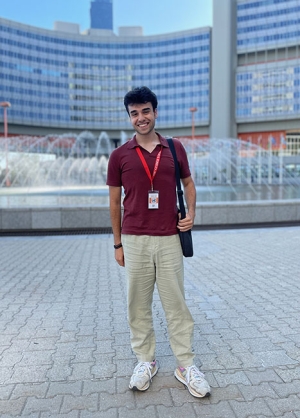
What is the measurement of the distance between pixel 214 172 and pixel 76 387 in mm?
51548

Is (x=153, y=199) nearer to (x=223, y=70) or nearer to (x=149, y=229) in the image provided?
(x=149, y=229)

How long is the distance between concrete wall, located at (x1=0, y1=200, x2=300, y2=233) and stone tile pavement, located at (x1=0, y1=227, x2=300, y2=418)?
283 cm

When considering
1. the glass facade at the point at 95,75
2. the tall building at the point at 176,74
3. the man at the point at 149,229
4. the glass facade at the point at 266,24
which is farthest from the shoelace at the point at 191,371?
the glass facade at the point at 266,24

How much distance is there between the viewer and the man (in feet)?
7.75

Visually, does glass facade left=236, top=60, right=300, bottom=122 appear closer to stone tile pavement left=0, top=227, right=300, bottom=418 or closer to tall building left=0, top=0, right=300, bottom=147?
tall building left=0, top=0, right=300, bottom=147

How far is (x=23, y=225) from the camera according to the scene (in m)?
8.85

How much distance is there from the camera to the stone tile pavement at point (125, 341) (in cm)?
226

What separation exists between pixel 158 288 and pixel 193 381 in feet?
2.13

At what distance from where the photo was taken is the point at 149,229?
2402 mm

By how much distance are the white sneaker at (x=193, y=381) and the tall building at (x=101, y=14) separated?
556 ft

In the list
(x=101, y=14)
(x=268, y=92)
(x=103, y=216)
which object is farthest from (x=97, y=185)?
(x=101, y=14)

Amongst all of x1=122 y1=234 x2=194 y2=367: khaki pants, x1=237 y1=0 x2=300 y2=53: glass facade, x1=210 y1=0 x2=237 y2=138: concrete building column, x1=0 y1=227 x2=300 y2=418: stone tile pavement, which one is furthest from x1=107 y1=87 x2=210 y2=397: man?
x1=237 y1=0 x2=300 y2=53: glass facade

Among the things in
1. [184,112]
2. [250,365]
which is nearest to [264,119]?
[184,112]

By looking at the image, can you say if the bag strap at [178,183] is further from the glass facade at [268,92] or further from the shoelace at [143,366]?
the glass facade at [268,92]
